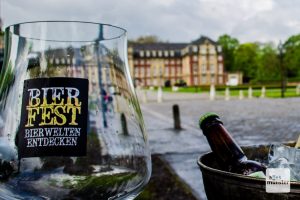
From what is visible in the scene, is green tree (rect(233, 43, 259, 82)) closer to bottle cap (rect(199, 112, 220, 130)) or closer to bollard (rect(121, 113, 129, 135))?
bottle cap (rect(199, 112, 220, 130))

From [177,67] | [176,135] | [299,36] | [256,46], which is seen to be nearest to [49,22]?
[176,135]

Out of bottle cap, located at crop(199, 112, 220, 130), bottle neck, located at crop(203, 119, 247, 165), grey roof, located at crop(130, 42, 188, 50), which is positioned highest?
grey roof, located at crop(130, 42, 188, 50)

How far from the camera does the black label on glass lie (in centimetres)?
60

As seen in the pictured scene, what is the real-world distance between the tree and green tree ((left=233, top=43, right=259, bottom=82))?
330cm

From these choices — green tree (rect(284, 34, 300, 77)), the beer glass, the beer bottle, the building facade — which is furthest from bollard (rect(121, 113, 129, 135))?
the building facade

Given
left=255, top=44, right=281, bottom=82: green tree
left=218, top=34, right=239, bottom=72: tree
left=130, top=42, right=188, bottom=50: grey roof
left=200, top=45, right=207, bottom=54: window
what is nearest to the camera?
left=255, top=44, right=281, bottom=82: green tree

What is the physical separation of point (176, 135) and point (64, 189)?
834 cm

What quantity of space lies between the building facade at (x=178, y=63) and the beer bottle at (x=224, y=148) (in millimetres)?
78559

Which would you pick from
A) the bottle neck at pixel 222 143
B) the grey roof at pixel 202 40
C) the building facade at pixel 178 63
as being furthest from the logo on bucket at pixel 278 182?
the grey roof at pixel 202 40

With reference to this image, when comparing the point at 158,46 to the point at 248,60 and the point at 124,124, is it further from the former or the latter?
the point at 124,124

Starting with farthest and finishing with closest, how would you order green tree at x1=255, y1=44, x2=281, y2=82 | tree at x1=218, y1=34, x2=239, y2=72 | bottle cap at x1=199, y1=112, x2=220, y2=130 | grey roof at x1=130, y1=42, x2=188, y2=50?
grey roof at x1=130, y1=42, x2=188, y2=50
tree at x1=218, y1=34, x2=239, y2=72
green tree at x1=255, y1=44, x2=281, y2=82
bottle cap at x1=199, y1=112, x2=220, y2=130

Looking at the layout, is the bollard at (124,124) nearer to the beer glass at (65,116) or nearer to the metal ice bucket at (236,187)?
the beer glass at (65,116)

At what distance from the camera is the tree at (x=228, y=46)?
81688 mm

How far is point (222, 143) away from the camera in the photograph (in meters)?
0.90
